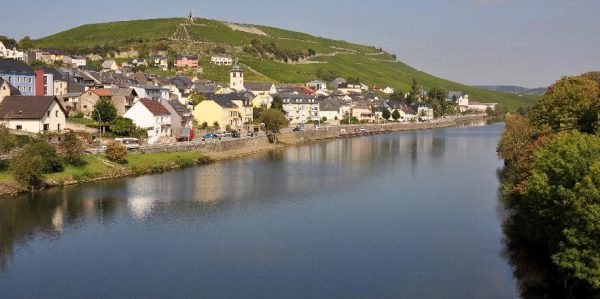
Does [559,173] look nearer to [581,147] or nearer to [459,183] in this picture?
[581,147]

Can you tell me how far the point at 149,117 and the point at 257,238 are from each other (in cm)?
2647

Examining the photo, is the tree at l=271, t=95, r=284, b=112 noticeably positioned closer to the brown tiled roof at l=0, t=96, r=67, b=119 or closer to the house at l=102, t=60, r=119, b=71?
the house at l=102, t=60, r=119, b=71

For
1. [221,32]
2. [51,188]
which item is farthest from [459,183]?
[221,32]

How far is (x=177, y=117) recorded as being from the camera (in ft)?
179

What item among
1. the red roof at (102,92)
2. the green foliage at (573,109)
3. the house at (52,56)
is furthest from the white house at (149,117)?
the house at (52,56)

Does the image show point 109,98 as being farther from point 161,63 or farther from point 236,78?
point 161,63

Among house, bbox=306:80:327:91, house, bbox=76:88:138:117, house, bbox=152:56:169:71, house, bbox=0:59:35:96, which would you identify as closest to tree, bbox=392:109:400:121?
house, bbox=306:80:327:91

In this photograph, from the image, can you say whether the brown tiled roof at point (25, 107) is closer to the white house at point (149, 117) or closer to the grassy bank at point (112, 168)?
the grassy bank at point (112, 168)

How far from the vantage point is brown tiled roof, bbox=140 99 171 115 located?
162 ft

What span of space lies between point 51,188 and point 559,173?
2468 centimetres

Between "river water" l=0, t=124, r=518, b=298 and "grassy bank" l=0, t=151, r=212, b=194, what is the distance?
3.71 feet

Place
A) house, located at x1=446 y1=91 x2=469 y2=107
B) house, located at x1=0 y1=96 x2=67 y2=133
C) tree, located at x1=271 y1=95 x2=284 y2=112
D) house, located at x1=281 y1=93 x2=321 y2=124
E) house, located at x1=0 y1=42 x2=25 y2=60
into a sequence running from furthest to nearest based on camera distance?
house, located at x1=446 y1=91 x2=469 y2=107 → house, located at x1=281 y1=93 x2=321 y2=124 → tree, located at x1=271 y1=95 x2=284 y2=112 → house, located at x1=0 y1=42 x2=25 y2=60 → house, located at x1=0 y1=96 x2=67 y2=133

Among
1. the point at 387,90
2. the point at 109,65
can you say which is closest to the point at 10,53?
the point at 109,65

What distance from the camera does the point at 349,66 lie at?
15250cm
